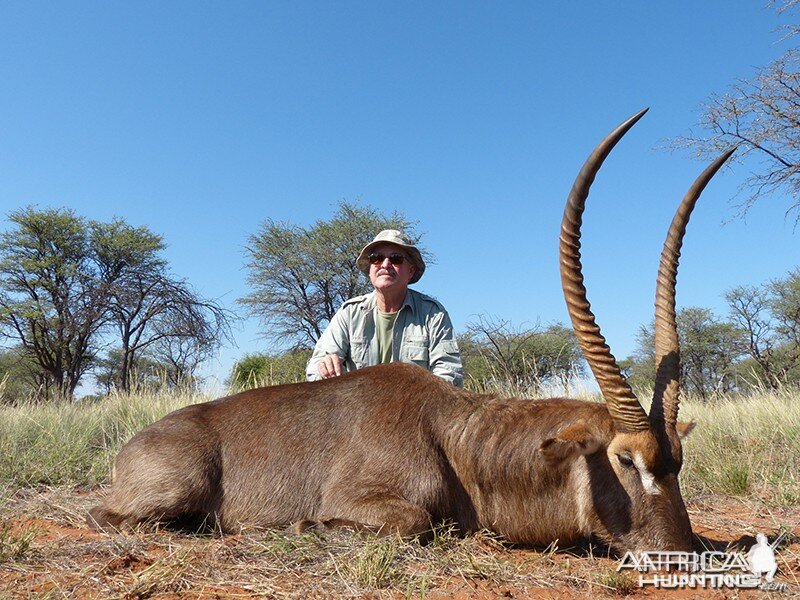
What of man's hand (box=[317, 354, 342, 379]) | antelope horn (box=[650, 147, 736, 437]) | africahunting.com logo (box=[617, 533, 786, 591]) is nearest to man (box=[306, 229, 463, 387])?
man's hand (box=[317, 354, 342, 379])

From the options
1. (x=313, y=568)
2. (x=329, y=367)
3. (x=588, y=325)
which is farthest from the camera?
(x=329, y=367)

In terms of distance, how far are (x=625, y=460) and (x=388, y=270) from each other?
3.19 m

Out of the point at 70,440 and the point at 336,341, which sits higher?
the point at 336,341

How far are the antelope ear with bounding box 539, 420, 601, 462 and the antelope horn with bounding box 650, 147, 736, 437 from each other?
39cm

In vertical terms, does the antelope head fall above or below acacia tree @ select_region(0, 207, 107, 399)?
below

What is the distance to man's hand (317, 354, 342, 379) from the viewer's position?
542 cm

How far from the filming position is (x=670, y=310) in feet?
12.0

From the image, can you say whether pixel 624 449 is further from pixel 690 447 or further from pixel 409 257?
pixel 690 447

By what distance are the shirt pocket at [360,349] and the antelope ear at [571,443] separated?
300 cm

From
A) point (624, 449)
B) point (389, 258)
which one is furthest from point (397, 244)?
point (624, 449)

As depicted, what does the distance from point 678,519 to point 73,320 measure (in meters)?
21.0

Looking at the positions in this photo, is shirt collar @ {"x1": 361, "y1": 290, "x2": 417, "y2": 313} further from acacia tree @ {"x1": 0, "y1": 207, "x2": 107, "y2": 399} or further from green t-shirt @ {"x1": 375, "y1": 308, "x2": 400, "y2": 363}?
acacia tree @ {"x1": 0, "y1": 207, "x2": 107, "y2": 399}

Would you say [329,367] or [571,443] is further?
[329,367]

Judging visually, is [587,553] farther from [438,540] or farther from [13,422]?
[13,422]
